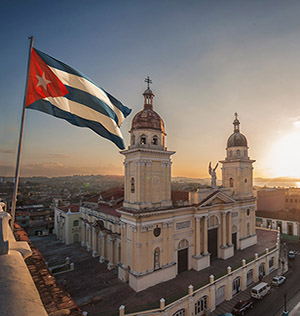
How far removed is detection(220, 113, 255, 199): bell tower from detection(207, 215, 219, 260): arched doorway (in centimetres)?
648

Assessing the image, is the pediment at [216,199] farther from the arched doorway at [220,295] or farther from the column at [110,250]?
the column at [110,250]

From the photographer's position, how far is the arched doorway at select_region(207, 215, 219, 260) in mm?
25419

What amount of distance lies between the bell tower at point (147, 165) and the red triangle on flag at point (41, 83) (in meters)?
11.5

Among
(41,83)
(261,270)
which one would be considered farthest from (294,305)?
(41,83)

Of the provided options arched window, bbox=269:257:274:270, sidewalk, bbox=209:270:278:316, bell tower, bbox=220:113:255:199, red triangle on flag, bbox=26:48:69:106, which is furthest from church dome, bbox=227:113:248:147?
red triangle on flag, bbox=26:48:69:106

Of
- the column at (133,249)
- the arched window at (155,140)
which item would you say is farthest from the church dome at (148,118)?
the column at (133,249)

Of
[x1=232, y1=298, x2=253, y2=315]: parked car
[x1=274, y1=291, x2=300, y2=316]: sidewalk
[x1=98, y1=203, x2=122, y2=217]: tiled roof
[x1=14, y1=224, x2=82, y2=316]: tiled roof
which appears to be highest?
[x1=14, y1=224, x2=82, y2=316]: tiled roof

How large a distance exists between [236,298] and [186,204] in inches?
419

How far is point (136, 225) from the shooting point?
19.0 m

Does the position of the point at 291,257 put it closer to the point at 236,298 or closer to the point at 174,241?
the point at 236,298

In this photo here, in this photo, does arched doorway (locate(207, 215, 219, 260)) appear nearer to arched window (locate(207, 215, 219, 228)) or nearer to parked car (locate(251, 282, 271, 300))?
arched window (locate(207, 215, 219, 228))

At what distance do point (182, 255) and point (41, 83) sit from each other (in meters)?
21.3

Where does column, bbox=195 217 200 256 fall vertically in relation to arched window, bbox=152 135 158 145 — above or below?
below

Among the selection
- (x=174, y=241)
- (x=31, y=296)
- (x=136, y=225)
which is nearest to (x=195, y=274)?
(x=174, y=241)
